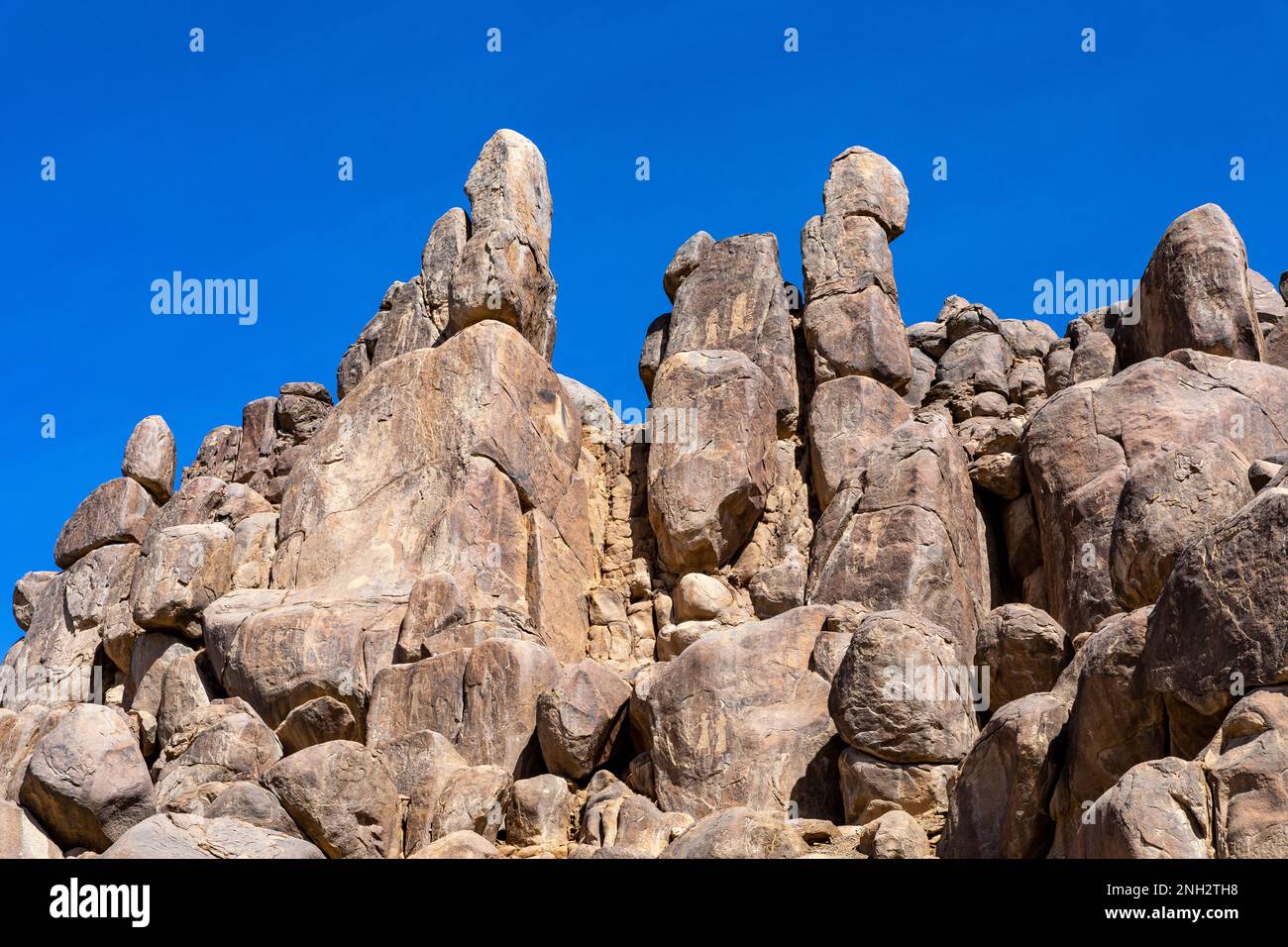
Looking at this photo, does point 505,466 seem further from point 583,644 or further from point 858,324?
point 858,324

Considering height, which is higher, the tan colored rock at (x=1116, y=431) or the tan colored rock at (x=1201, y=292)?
the tan colored rock at (x=1201, y=292)

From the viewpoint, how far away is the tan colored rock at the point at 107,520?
36.4 metres

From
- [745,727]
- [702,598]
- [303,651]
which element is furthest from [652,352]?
[745,727]

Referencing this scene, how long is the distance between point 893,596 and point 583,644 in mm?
6439

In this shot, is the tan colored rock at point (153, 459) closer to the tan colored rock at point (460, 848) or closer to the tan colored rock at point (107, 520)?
the tan colored rock at point (107, 520)

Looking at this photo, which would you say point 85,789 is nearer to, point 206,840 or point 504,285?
point 206,840

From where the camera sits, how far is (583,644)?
2788cm

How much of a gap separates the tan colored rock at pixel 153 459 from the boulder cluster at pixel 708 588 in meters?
0.09

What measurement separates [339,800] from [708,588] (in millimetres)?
10030

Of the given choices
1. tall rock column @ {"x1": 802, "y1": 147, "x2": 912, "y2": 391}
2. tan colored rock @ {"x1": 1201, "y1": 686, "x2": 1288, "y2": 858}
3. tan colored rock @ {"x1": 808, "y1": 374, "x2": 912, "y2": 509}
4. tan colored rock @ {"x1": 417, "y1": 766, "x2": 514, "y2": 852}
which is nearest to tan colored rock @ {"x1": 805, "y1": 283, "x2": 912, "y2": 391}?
tall rock column @ {"x1": 802, "y1": 147, "x2": 912, "y2": 391}

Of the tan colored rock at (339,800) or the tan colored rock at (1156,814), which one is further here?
the tan colored rock at (339,800)

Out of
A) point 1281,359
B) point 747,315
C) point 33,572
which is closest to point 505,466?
point 747,315

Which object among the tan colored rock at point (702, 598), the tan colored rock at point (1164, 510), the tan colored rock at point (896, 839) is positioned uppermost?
the tan colored rock at point (702, 598)

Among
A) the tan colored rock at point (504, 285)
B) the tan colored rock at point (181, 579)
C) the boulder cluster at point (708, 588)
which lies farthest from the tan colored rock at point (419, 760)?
the tan colored rock at point (504, 285)
